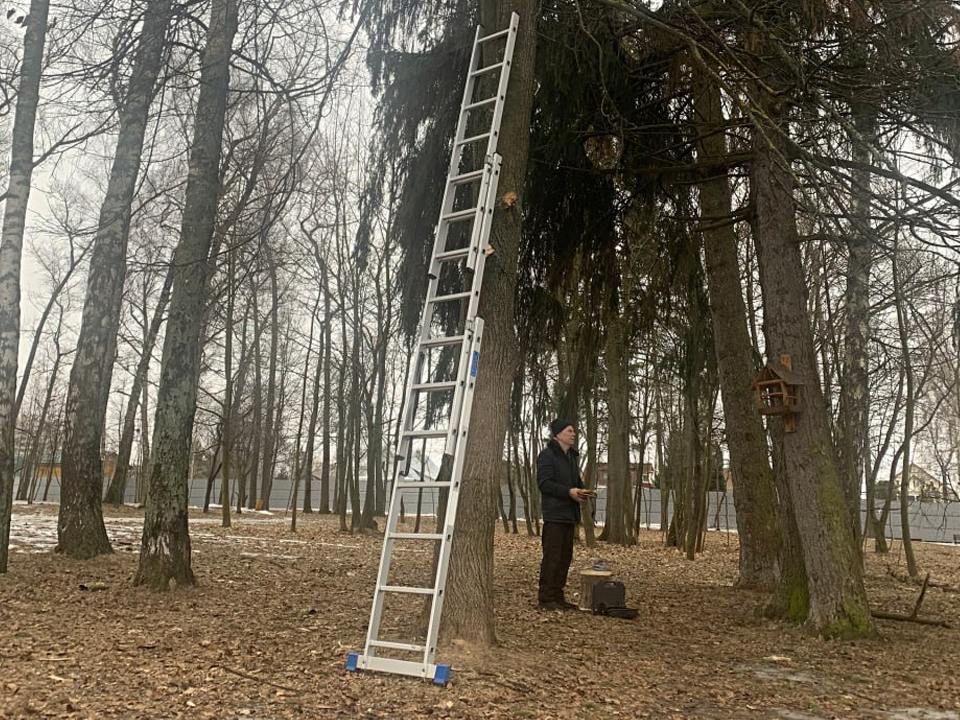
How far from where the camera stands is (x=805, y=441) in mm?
6629

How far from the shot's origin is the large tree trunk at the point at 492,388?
500 centimetres

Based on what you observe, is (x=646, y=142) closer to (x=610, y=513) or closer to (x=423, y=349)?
(x=423, y=349)

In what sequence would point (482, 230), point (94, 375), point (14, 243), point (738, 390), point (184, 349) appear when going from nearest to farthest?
point (482, 230) < point (184, 349) < point (14, 243) < point (738, 390) < point (94, 375)

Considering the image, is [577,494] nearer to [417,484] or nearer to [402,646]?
[417,484]

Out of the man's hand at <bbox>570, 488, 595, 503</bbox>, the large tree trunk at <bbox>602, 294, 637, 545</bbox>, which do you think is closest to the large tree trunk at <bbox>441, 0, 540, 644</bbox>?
the man's hand at <bbox>570, 488, 595, 503</bbox>

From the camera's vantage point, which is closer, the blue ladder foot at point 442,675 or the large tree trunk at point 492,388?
the blue ladder foot at point 442,675

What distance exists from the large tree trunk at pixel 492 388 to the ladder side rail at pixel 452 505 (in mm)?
408

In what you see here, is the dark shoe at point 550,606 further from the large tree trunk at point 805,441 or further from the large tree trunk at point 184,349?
the large tree trunk at point 184,349

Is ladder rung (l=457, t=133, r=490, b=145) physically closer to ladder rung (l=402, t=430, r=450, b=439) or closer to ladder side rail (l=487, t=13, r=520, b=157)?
ladder side rail (l=487, t=13, r=520, b=157)

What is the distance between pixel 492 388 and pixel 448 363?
1392 mm

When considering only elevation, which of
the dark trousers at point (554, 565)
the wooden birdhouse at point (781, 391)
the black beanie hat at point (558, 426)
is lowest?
the dark trousers at point (554, 565)

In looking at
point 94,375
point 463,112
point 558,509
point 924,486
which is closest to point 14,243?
point 94,375

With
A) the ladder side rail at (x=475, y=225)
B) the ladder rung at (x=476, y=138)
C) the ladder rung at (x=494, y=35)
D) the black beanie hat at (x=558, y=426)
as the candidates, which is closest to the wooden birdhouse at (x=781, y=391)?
the black beanie hat at (x=558, y=426)

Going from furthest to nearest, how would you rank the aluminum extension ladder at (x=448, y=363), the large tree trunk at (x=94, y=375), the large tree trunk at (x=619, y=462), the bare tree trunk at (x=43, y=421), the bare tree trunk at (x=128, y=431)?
the bare tree trunk at (x=43, y=421)
the bare tree trunk at (x=128, y=431)
the large tree trunk at (x=619, y=462)
the large tree trunk at (x=94, y=375)
the aluminum extension ladder at (x=448, y=363)
